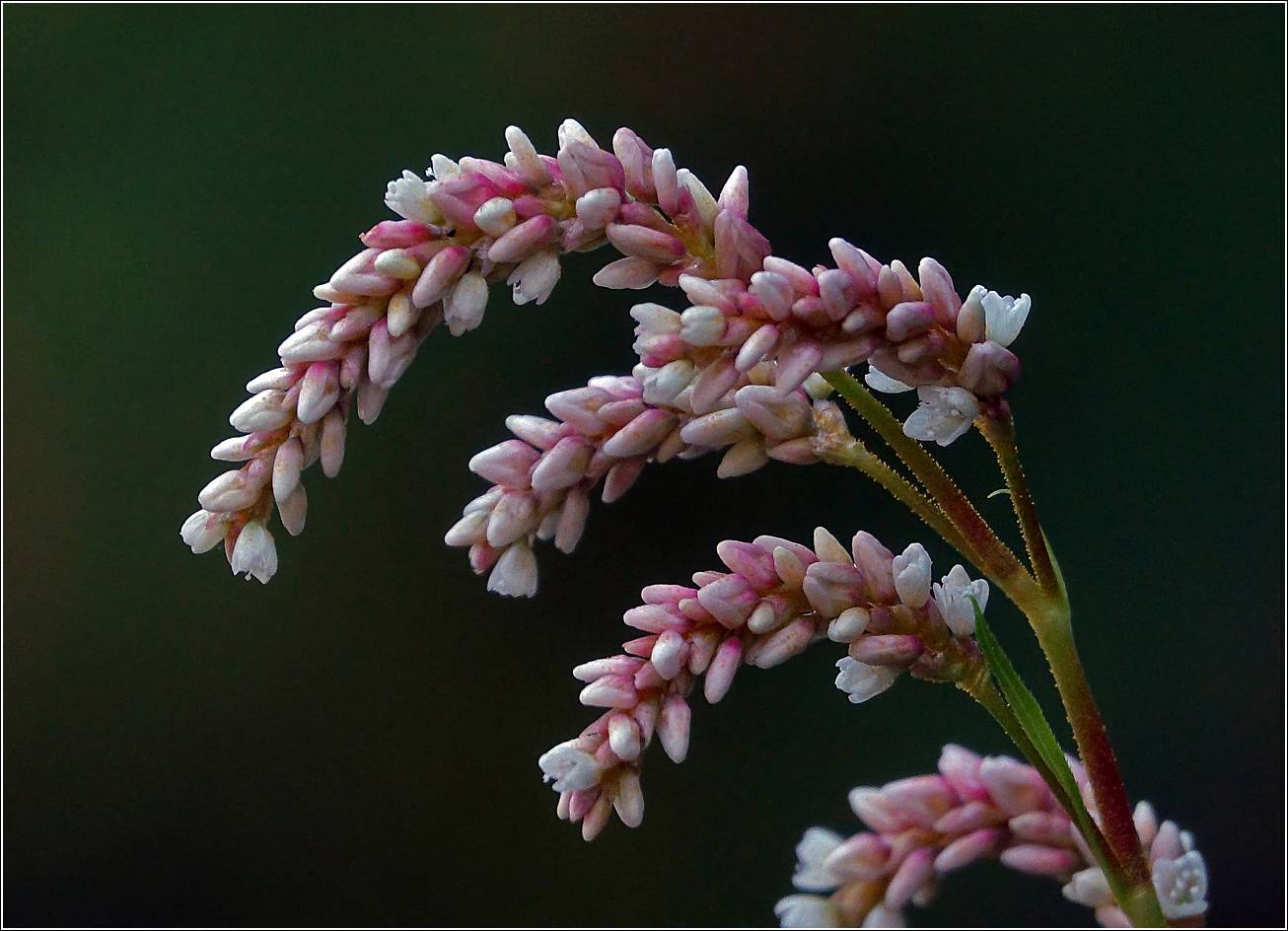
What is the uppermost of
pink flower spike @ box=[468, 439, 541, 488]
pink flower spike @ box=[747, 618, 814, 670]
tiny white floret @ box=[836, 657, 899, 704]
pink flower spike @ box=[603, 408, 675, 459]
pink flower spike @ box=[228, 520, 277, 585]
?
pink flower spike @ box=[228, 520, 277, 585]

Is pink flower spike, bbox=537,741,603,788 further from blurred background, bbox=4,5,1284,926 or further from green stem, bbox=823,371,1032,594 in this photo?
blurred background, bbox=4,5,1284,926

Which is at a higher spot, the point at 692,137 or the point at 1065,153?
the point at 692,137

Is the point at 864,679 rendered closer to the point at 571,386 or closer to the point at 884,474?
the point at 884,474

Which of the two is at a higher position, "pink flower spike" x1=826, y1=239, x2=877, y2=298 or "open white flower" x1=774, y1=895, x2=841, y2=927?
"pink flower spike" x1=826, y1=239, x2=877, y2=298

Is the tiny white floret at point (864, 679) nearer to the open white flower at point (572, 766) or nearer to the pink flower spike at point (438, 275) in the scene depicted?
the open white flower at point (572, 766)

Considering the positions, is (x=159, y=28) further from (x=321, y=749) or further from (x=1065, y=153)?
(x=1065, y=153)

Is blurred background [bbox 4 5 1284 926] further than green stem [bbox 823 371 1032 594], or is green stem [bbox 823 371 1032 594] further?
blurred background [bbox 4 5 1284 926]

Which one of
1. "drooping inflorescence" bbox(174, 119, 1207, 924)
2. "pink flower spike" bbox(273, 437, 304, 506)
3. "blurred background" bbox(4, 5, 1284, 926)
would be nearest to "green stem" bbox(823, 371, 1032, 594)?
"drooping inflorescence" bbox(174, 119, 1207, 924)

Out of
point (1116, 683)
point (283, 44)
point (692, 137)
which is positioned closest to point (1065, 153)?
point (692, 137)
